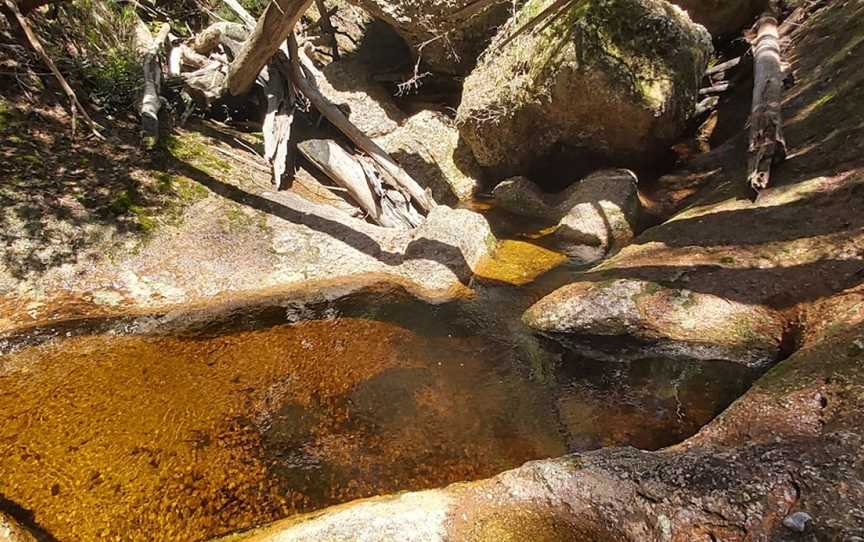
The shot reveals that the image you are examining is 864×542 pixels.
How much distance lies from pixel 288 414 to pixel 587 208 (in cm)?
687

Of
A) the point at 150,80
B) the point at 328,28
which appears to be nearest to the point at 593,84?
the point at 150,80

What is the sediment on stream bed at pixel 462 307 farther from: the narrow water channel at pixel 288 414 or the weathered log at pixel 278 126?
the weathered log at pixel 278 126

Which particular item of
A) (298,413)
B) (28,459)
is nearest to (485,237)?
(298,413)

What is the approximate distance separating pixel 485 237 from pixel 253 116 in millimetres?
6684

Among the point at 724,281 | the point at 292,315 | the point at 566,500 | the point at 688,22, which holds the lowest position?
the point at 292,315

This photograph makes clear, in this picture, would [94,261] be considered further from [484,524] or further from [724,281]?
[724,281]

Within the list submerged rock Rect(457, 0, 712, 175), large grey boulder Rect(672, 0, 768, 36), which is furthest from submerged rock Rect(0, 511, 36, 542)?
large grey boulder Rect(672, 0, 768, 36)

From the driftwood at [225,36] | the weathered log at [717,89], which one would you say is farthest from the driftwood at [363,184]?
the weathered log at [717,89]

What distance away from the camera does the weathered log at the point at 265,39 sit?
6974 mm

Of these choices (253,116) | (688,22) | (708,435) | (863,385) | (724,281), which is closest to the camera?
(863,385)

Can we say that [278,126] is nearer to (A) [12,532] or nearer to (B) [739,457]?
(A) [12,532]

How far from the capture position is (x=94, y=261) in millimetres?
6230

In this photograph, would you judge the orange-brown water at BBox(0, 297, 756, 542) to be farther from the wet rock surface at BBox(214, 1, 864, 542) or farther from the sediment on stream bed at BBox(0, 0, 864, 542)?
the wet rock surface at BBox(214, 1, 864, 542)

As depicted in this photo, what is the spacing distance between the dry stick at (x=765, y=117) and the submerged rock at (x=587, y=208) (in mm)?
2155
